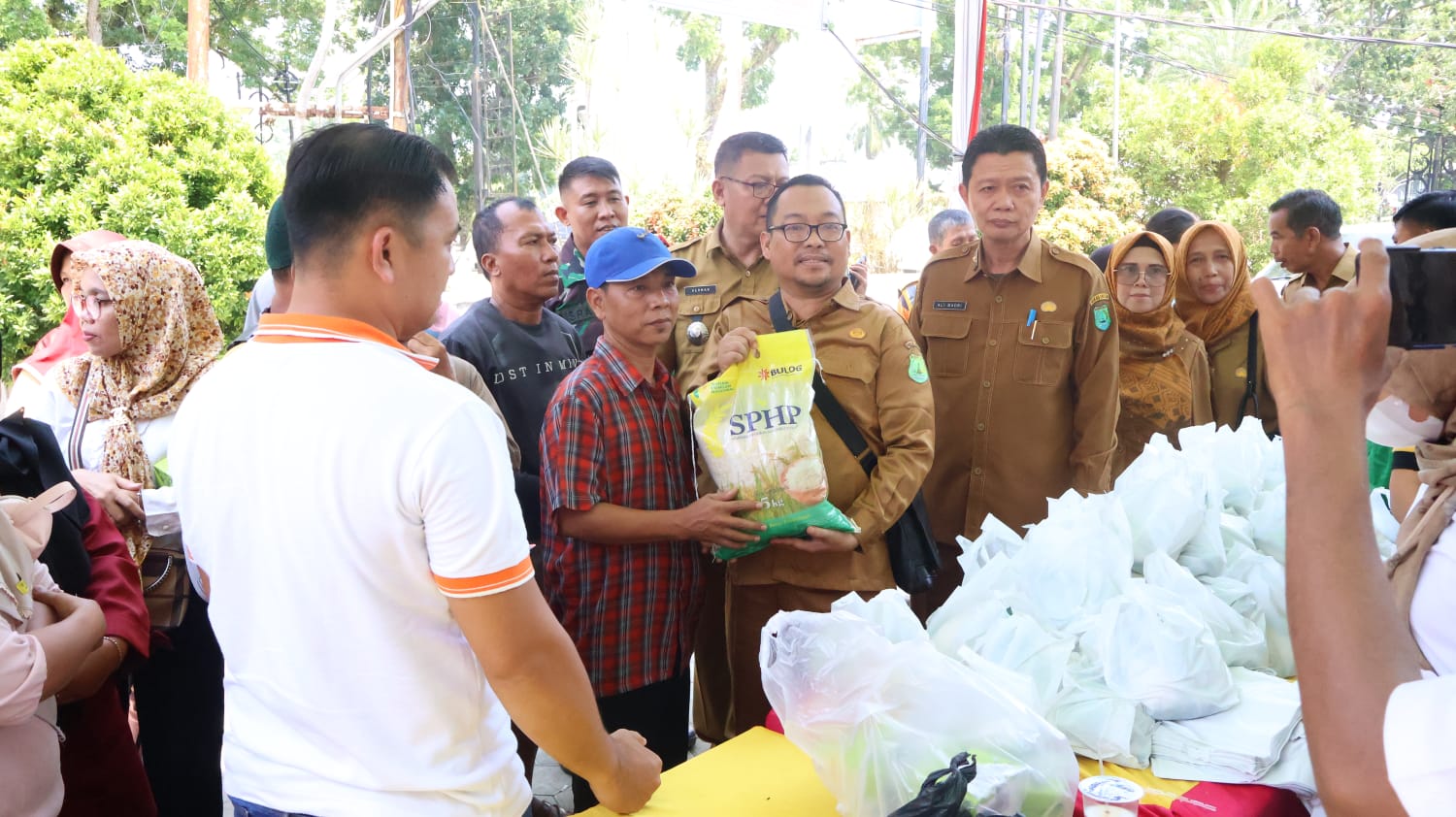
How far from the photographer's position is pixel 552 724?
1339mm

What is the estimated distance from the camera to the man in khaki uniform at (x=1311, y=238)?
4.42 meters

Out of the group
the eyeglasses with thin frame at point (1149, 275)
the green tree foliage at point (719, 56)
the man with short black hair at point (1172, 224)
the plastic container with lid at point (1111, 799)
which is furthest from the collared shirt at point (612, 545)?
the green tree foliage at point (719, 56)

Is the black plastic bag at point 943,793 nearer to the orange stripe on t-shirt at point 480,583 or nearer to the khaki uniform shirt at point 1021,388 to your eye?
the orange stripe on t-shirt at point 480,583

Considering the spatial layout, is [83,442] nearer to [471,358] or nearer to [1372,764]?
[471,358]

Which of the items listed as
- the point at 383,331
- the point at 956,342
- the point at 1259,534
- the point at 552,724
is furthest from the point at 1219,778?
the point at 956,342

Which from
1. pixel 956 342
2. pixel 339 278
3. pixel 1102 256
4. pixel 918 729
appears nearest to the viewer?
pixel 339 278

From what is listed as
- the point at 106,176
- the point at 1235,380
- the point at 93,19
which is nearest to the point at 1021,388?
the point at 1235,380

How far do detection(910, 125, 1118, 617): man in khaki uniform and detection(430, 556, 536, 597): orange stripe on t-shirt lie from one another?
2.39 metres

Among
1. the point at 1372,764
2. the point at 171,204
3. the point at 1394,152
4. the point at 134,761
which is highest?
the point at 1394,152

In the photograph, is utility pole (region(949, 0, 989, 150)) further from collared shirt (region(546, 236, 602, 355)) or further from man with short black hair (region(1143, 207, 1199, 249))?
collared shirt (region(546, 236, 602, 355))

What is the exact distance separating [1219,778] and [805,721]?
2.45ft

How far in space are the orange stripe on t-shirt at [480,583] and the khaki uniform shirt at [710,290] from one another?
6.36 feet

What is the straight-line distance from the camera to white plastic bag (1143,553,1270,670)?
80.9 inches

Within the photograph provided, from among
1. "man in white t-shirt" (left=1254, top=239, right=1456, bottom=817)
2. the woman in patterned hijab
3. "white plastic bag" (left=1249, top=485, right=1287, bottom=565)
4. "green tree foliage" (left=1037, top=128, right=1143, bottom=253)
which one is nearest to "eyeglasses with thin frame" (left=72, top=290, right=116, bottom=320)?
the woman in patterned hijab
